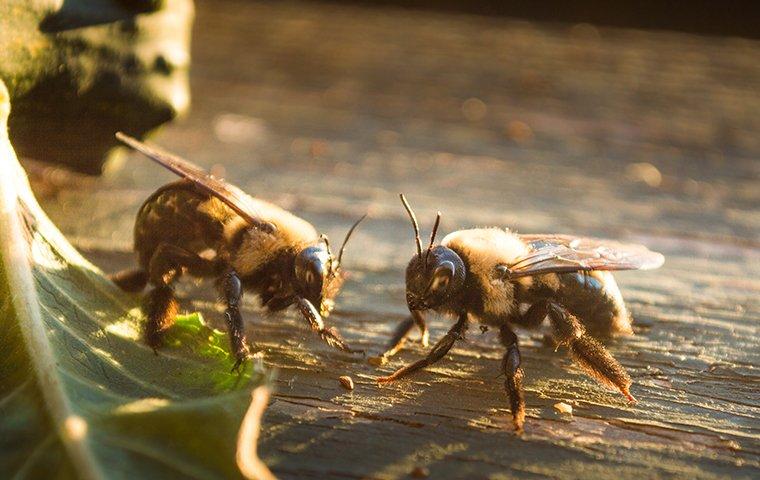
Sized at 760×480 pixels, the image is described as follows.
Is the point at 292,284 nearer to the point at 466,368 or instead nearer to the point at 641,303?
Result: the point at 466,368

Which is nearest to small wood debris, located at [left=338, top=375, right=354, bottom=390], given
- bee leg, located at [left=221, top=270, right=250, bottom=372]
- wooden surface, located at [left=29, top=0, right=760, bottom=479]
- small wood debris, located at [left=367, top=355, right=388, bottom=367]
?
wooden surface, located at [left=29, top=0, right=760, bottom=479]

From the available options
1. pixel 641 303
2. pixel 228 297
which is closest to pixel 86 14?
pixel 228 297

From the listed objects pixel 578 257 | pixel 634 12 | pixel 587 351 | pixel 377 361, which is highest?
pixel 634 12

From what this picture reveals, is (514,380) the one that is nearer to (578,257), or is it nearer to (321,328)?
(321,328)

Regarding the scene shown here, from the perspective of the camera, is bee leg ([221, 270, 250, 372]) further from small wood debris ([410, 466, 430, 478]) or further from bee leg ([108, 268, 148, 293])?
small wood debris ([410, 466, 430, 478])

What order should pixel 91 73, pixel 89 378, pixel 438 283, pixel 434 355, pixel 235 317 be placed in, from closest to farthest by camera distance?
pixel 89 378 < pixel 434 355 < pixel 235 317 < pixel 438 283 < pixel 91 73

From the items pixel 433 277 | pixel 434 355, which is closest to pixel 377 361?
pixel 434 355
